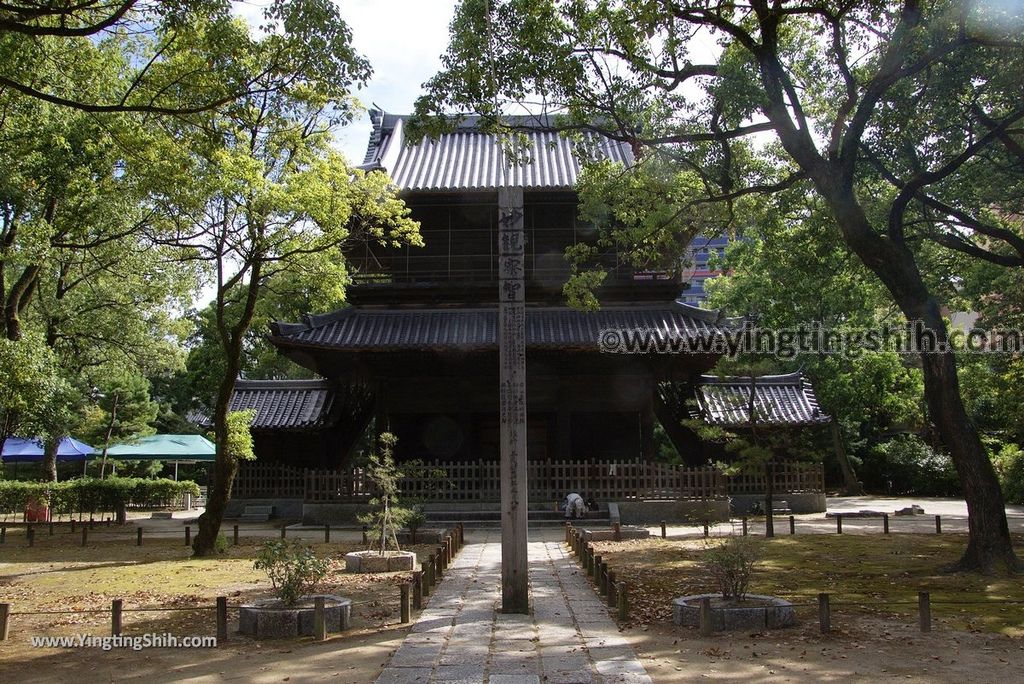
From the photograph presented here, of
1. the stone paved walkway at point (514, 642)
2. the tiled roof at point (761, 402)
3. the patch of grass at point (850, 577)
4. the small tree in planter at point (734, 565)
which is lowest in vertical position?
the patch of grass at point (850, 577)

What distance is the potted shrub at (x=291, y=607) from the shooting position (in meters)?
8.75

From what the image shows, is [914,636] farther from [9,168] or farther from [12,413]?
[12,413]

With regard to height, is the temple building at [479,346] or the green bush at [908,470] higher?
the temple building at [479,346]

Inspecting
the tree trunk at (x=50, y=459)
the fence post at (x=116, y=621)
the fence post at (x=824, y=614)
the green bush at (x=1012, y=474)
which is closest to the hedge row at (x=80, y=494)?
the tree trunk at (x=50, y=459)

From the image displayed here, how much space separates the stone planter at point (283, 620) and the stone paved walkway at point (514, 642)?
38.0 inches

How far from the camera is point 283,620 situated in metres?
8.77

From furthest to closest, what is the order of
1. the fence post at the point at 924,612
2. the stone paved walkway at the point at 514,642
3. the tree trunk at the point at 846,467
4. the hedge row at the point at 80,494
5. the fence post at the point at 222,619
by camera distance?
the tree trunk at the point at 846,467 → the hedge row at the point at 80,494 → the fence post at the point at 924,612 → the fence post at the point at 222,619 → the stone paved walkway at the point at 514,642

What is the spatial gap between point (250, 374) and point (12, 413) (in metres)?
19.4

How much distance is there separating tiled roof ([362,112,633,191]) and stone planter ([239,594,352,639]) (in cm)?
1607

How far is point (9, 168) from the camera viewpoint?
1361 centimetres

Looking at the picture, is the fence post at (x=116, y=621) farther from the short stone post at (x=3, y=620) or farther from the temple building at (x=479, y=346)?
the temple building at (x=479, y=346)

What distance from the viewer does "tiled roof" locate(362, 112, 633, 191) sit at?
971 inches

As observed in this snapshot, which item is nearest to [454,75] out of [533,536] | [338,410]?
[533,536]

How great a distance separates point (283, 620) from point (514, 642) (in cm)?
257
